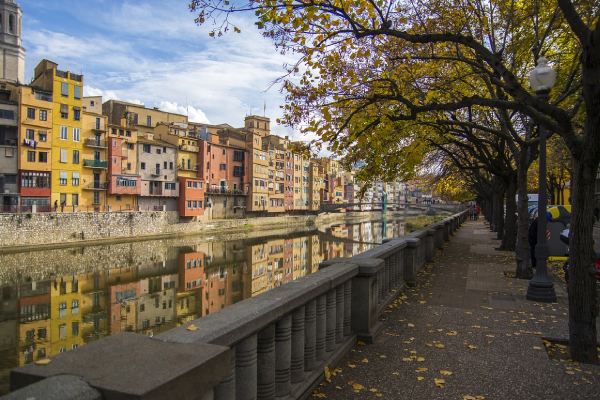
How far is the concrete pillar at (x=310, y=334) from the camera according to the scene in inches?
186

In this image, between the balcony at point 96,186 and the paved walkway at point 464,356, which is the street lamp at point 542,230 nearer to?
the paved walkway at point 464,356

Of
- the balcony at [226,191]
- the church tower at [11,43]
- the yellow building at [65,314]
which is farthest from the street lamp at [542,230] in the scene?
the church tower at [11,43]

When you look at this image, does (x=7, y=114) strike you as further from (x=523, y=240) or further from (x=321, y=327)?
(x=321, y=327)

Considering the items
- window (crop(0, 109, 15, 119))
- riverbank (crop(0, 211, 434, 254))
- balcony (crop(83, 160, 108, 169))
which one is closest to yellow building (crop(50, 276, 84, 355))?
riverbank (crop(0, 211, 434, 254))

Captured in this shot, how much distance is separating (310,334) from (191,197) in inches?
2358

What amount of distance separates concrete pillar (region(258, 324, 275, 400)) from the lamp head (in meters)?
7.34

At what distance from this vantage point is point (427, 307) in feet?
29.8

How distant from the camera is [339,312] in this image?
572 centimetres

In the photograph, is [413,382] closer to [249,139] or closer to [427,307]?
[427,307]

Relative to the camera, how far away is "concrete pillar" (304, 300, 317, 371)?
4.73 meters

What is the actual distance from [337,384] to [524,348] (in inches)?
126

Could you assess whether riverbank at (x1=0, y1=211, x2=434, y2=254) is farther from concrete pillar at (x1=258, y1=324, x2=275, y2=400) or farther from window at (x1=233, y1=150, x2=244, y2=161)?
concrete pillar at (x1=258, y1=324, x2=275, y2=400)

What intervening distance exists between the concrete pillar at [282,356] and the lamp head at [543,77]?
7.07 meters

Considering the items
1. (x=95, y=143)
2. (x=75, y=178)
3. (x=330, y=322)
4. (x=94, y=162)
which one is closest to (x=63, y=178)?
(x=75, y=178)
